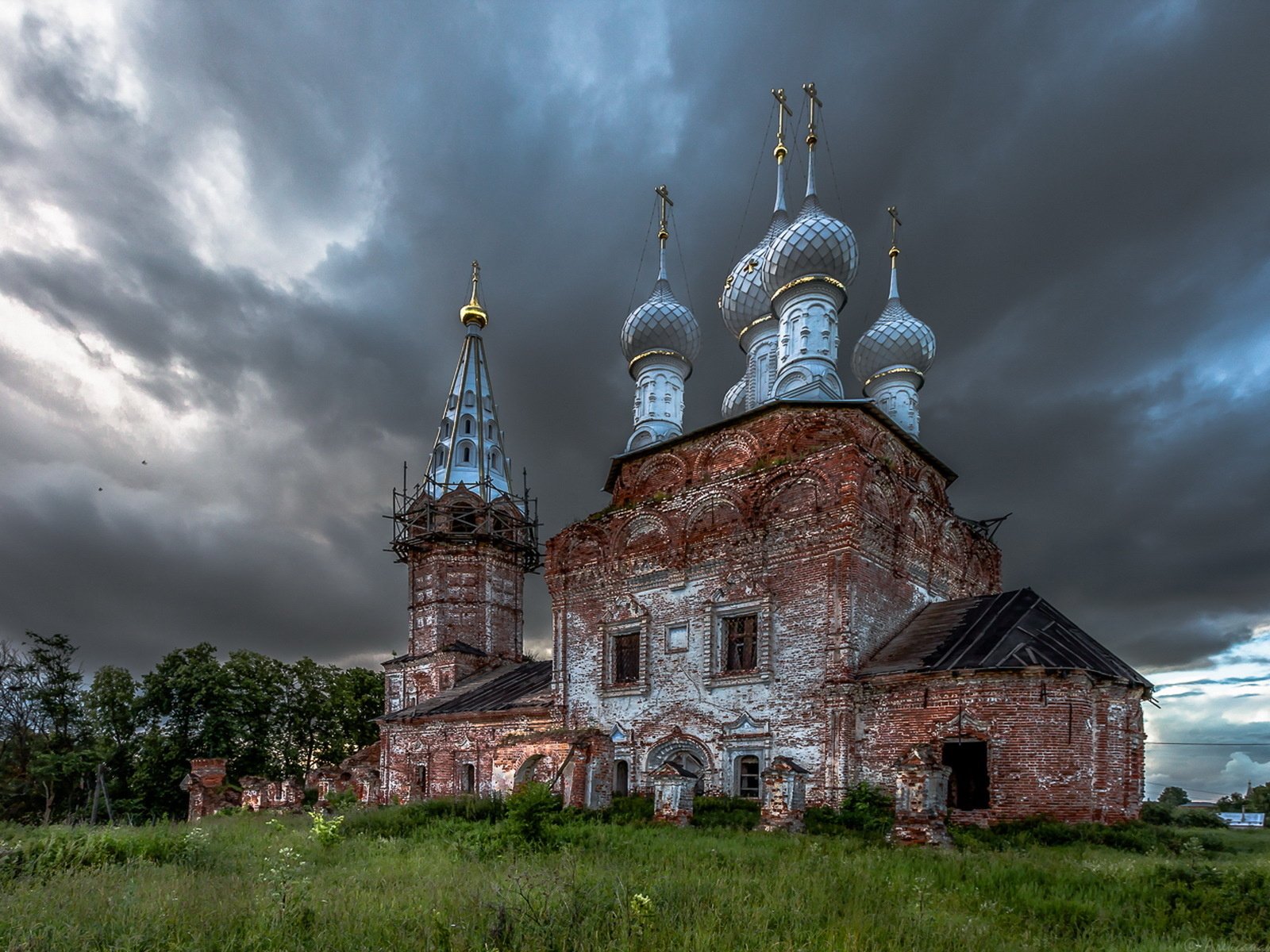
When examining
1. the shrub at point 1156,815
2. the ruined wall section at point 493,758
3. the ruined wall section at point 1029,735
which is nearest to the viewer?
the ruined wall section at point 1029,735

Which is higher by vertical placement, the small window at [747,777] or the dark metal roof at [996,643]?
the dark metal roof at [996,643]

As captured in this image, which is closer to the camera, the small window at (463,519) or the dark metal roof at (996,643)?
the dark metal roof at (996,643)

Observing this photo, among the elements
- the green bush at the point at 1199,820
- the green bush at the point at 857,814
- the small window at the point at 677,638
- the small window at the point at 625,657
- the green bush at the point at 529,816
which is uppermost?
the small window at the point at 677,638

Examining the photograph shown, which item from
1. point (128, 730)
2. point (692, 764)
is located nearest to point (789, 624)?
point (692, 764)

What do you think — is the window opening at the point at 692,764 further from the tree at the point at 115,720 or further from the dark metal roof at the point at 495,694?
the tree at the point at 115,720

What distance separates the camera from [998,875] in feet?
28.0

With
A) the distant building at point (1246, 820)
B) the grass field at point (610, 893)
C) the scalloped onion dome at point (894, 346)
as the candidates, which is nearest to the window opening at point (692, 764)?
the grass field at point (610, 893)

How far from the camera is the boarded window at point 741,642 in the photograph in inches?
625

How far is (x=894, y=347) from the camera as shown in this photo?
2259 cm

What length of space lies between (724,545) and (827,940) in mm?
10955

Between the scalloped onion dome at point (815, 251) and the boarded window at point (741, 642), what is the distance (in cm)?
860

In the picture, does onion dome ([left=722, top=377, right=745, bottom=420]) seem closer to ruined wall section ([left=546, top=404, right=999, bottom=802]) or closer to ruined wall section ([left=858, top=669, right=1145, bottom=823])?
ruined wall section ([left=546, top=404, right=999, bottom=802])

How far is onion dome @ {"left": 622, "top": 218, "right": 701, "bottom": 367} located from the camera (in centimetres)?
2384

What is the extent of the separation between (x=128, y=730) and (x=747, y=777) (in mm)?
25028
